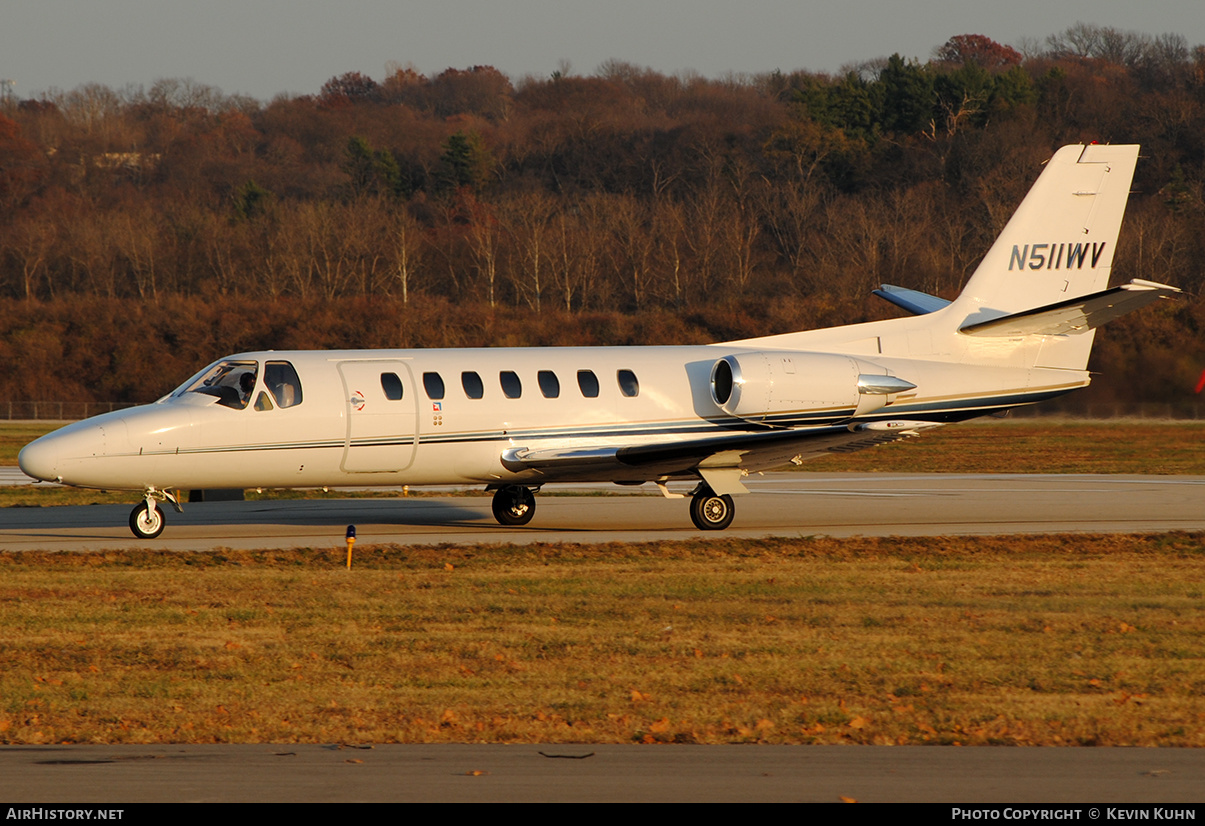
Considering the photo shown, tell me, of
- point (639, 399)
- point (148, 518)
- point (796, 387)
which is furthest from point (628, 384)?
point (148, 518)

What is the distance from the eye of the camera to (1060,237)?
76.3ft

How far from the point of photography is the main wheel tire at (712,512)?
2138 centimetres

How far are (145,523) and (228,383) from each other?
8.12 feet

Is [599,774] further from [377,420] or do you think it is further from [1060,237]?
[1060,237]

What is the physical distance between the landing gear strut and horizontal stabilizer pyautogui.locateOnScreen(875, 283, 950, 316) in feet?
17.9

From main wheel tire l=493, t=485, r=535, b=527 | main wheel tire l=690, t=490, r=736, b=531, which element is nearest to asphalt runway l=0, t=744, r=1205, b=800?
main wheel tire l=690, t=490, r=736, b=531

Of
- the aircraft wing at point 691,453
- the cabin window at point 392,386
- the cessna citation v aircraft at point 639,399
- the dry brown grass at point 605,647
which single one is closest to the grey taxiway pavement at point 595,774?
the dry brown grass at point 605,647

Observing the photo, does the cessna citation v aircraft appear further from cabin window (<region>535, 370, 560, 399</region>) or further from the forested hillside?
the forested hillside

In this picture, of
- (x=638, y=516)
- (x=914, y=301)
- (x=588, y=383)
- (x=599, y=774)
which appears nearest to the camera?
(x=599, y=774)

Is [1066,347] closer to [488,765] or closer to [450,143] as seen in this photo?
[488,765]

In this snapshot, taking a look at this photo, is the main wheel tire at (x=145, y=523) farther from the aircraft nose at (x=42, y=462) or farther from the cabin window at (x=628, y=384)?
the cabin window at (x=628, y=384)

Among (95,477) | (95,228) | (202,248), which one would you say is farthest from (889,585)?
(95,228)

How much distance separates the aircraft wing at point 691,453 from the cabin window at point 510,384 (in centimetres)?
85

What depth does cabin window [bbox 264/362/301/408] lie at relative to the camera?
64.0 ft
